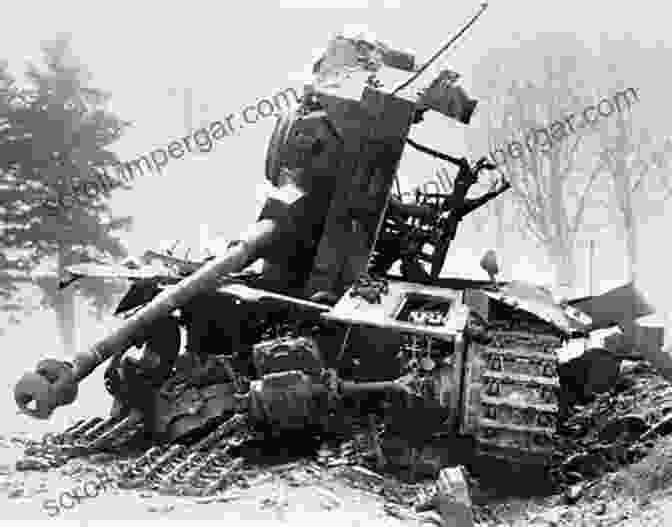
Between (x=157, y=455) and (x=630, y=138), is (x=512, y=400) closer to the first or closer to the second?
(x=157, y=455)

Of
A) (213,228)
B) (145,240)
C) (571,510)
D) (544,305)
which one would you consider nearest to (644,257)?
(213,228)

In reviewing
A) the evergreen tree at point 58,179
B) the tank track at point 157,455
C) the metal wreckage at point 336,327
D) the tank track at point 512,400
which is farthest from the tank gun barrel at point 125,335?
the evergreen tree at point 58,179

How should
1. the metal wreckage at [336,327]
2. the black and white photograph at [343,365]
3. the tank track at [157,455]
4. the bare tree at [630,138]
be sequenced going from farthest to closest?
the bare tree at [630,138] < the metal wreckage at [336,327] < the tank track at [157,455] < the black and white photograph at [343,365]

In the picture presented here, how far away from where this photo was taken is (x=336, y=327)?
7.72 m

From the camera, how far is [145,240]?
34.6 meters

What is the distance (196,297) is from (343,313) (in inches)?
73.2

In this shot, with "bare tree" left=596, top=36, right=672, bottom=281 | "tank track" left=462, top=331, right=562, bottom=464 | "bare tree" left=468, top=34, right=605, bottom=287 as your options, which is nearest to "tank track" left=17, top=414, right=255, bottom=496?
"tank track" left=462, top=331, right=562, bottom=464

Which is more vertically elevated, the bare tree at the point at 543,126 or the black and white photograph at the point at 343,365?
the bare tree at the point at 543,126

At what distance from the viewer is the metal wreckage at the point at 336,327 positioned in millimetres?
6352

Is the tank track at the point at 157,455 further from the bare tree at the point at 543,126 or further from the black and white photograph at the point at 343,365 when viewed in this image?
the bare tree at the point at 543,126

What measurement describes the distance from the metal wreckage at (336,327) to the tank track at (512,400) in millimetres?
12

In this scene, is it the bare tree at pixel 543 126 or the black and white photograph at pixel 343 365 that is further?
the bare tree at pixel 543 126

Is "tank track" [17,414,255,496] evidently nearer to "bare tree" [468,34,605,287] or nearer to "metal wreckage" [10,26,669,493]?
"metal wreckage" [10,26,669,493]

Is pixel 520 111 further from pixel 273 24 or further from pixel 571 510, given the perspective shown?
pixel 273 24
